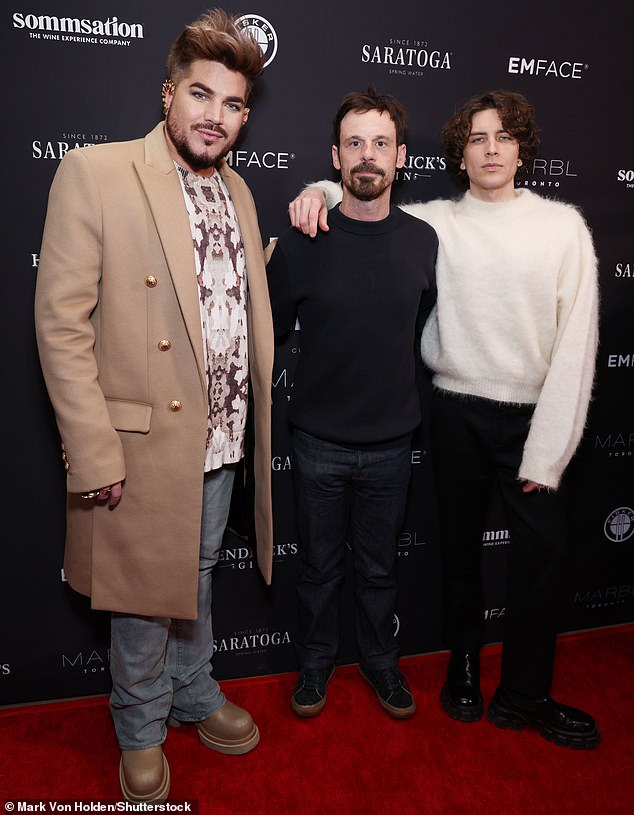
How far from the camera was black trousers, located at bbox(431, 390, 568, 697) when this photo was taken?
2342 mm

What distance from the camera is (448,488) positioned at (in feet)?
8.16

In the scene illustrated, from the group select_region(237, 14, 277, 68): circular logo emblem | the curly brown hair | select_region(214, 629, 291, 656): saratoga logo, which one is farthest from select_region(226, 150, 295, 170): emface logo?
select_region(214, 629, 291, 656): saratoga logo

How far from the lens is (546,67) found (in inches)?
98.9

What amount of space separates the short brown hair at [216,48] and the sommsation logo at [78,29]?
1.06 feet

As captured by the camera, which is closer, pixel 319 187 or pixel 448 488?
pixel 319 187

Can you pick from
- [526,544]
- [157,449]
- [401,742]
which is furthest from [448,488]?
[157,449]

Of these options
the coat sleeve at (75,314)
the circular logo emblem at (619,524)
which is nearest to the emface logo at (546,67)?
the coat sleeve at (75,314)

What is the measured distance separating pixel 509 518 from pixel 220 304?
4.10ft

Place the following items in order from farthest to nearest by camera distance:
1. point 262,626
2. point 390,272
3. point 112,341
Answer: point 262,626
point 390,272
point 112,341

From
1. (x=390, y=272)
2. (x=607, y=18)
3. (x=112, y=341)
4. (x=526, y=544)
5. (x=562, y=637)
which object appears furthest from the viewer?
(x=562, y=637)

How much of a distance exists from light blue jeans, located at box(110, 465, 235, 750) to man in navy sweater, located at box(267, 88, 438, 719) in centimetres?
35

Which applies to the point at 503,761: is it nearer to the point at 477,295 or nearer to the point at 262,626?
the point at 262,626

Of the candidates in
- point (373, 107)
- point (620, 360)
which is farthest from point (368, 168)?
point (620, 360)

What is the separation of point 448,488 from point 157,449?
1.09 metres
